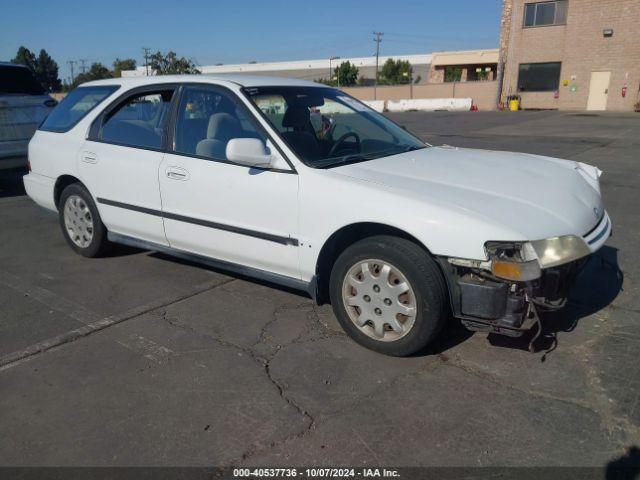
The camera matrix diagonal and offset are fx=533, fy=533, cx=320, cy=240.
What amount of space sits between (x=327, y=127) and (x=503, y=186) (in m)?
1.51

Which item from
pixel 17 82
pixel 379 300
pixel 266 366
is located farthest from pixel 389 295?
pixel 17 82

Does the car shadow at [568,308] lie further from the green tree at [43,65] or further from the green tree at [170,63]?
the green tree at [43,65]

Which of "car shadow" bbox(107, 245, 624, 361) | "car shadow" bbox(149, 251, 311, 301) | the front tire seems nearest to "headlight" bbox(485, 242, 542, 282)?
the front tire

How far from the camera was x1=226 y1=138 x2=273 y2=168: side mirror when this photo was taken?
11.3 ft

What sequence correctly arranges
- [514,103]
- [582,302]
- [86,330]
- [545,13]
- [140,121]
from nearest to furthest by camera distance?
[86,330] → [582,302] → [140,121] → [545,13] → [514,103]

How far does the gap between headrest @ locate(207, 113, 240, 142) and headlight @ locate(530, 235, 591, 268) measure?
2.24m

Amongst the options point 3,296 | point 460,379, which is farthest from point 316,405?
point 3,296

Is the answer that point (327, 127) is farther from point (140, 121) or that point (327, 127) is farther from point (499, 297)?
point (499, 297)

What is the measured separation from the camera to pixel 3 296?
4.38 metres

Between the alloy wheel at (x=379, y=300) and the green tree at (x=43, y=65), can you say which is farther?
the green tree at (x=43, y=65)

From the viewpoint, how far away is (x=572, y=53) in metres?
34.0

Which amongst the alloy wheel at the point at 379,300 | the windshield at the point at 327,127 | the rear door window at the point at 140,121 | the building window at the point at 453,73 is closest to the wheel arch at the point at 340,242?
the alloy wheel at the point at 379,300

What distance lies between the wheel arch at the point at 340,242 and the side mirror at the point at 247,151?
0.71 metres

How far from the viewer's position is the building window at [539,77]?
35312 millimetres
